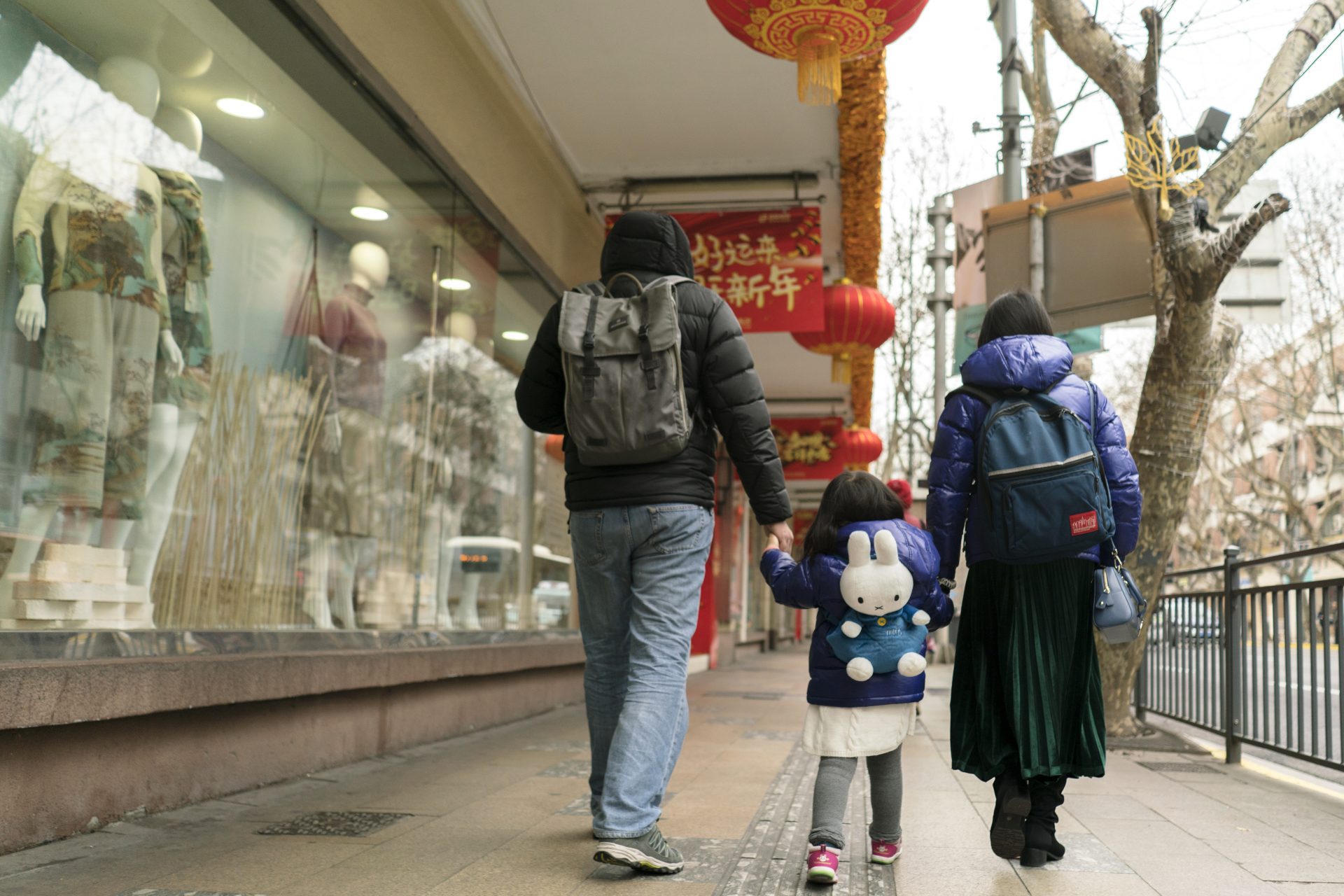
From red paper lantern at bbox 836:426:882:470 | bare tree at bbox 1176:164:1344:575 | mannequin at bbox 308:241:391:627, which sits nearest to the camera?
mannequin at bbox 308:241:391:627

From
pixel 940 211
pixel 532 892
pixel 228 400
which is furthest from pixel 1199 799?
pixel 940 211

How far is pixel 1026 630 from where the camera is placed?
3361 mm

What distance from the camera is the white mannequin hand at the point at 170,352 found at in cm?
403

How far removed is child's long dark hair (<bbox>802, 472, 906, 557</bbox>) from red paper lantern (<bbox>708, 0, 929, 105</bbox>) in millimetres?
1938

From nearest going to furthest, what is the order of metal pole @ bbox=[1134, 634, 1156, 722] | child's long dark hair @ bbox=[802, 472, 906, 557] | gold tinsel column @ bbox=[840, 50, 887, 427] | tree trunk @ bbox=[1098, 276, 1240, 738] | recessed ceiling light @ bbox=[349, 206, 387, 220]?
→ child's long dark hair @ bbox=[802, 472, 906, 557], recessed ceiling light @ bbox=[349, 206, 387, 220], gold tinsel column @ bbox=[840, 50, 887, 427], tree trunk @ bbox=[1098, 276, 1240, 738], metal pole @ bbox=[1134, 634, 1156, 722]

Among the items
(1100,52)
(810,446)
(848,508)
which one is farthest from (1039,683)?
(810,446)

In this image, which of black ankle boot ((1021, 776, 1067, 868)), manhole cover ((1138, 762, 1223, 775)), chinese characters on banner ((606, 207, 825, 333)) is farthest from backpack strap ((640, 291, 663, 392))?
chinese characters on banner ((606, 207, 825, 333))

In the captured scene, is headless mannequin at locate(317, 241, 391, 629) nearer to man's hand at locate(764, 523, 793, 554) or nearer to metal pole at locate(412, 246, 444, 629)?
metal pole at locate(412, 246, 444, 629)

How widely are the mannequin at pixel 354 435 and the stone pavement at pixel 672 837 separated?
936 mm

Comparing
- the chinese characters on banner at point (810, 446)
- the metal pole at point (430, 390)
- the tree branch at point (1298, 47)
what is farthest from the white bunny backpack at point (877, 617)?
the chinese characters on banner at point (810, 446)

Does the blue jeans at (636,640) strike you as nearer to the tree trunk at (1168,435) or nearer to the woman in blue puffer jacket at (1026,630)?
→ the woman in blue puffer jacket at (1026,630)

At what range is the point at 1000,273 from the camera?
287 inches

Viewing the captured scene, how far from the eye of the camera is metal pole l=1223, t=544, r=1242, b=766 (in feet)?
20.2

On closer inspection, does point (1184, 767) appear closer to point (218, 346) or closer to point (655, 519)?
point (655, 519)
